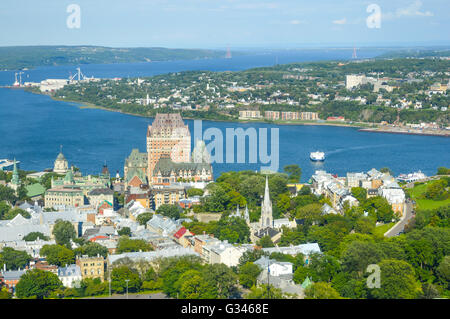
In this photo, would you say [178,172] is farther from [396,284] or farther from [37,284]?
[396,284]

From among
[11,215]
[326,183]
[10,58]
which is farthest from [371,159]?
[10,58]

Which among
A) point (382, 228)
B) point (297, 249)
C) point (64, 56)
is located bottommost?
point (382, 228)

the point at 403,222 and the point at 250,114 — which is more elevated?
the point at 250,114

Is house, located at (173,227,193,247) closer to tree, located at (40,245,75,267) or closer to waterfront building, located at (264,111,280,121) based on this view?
tree, located at (40,245,75,267)

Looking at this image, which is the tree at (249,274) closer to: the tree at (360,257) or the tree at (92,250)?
the tree at (360,257)

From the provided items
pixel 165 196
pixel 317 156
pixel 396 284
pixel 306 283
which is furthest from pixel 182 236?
pixel 317 156
